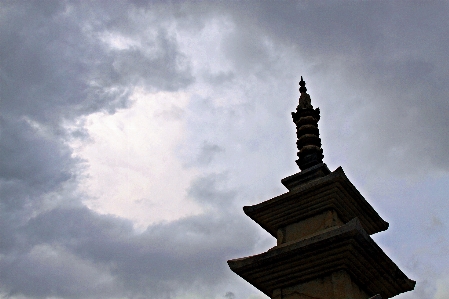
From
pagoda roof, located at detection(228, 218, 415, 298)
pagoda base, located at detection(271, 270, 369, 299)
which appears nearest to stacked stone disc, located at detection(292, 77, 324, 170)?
pagoda roof, located at detection(228, 218, 415, 298)

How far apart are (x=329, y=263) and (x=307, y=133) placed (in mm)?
5352

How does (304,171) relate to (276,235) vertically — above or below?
above

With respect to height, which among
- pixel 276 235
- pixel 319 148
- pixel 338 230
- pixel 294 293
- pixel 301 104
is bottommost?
pixel 294 293

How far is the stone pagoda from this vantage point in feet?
35.7

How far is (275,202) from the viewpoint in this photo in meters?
13.1

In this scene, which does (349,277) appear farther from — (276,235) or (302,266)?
(276,235)

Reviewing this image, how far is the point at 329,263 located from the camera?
11125 millimetres

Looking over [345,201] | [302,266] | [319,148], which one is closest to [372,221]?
[345,201]

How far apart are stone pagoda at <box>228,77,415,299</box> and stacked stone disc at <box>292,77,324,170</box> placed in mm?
114

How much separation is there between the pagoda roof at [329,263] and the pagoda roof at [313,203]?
164 centimetres

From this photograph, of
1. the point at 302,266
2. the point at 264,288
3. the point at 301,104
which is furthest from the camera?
the point at 301,104

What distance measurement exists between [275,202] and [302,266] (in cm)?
224

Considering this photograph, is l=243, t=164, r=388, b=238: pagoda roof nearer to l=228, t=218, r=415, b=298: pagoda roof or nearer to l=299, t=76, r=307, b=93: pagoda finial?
l=228, t=218, r=415, b=298: pagoda roof

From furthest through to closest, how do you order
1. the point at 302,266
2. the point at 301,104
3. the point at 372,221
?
the point at 301,104, the point at 372,221, the point at 302,266
